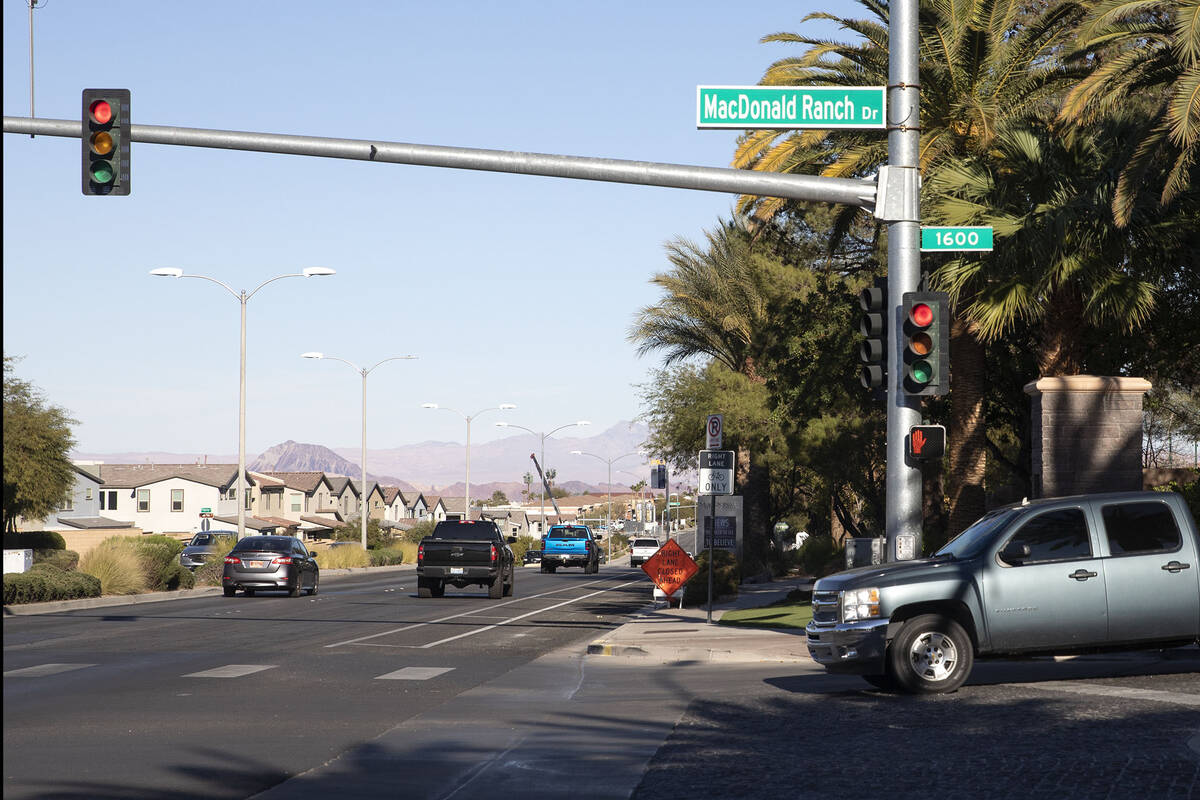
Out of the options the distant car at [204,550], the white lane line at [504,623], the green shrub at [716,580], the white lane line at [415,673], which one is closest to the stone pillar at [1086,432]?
the white lane line at [415,673]

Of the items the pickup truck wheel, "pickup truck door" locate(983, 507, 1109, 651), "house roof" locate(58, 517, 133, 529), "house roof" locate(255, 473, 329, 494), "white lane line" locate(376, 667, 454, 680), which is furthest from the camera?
"house roof" locate(255, 473, 329, 494)

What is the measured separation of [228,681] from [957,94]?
15.5m

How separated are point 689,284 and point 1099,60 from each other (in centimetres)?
2059

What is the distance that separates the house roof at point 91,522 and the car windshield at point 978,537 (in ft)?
288

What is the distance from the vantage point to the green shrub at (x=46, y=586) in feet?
97.1

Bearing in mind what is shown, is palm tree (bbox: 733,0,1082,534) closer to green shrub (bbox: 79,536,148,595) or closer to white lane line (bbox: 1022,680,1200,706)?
white lane line (bbox: 1022,680,1200,706)

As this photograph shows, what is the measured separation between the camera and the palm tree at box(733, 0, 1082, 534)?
23109 millimetres

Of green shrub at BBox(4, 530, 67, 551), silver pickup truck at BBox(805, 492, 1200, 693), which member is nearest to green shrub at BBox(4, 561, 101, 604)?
silver pickup truck at BBox(805, 492, 1200, 693)

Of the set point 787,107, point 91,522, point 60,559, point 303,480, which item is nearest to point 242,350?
point 60,559

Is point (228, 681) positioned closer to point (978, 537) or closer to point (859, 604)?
point (859, 604)

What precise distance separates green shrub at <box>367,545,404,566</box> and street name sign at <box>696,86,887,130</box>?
172ft

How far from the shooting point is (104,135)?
50.4 feet

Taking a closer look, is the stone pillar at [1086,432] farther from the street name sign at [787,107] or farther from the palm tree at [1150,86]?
the street name sign at [787,107]

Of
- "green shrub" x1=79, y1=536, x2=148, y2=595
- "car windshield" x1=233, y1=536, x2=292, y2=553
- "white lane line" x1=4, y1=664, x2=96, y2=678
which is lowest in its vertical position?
"green shrub" x1=79, y1=536, x2=148, y2=595
